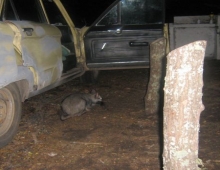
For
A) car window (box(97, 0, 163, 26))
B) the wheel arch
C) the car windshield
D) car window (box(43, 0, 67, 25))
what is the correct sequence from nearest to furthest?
the wheel arch
car window (box(43, 0, 67, 25))
car window (box(97, 0, 163, 26))
the car windshield

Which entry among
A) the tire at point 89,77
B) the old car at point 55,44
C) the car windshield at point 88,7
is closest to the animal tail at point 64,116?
the old car at point 55,44

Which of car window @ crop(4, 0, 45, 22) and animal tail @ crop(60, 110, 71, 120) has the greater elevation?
car window @ crop(4, 0, 45, 22)

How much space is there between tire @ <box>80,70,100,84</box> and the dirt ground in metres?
1.11

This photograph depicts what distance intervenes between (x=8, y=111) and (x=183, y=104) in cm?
236

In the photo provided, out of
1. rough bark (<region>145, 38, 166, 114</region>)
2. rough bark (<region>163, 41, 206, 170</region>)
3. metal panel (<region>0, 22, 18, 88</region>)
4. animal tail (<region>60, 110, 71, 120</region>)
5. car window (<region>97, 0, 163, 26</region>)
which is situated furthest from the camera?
car window (<region>97, 0, 163, 26</region>)

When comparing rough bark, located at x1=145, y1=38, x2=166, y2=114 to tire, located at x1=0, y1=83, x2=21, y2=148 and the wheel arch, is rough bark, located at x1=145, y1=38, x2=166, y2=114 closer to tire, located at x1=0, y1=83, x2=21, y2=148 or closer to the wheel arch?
the wheel arch

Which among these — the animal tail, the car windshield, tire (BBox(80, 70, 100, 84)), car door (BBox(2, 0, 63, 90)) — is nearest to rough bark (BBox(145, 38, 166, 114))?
the animal tail

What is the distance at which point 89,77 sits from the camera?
7262 mm

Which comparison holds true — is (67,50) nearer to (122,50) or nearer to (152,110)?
(122,50)

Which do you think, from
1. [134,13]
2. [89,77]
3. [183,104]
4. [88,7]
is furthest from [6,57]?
[88,7]

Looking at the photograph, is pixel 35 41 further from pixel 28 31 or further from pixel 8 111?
pixel 8 111

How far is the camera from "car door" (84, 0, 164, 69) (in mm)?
5809

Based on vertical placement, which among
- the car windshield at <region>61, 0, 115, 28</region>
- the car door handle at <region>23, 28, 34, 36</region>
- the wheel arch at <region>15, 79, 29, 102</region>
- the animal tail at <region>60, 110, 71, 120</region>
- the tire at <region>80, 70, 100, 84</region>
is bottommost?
the tire at <region>80, 70, 100, 84</region>

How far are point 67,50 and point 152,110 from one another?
71.3 inches
